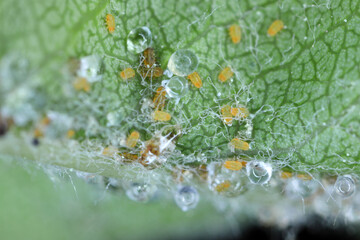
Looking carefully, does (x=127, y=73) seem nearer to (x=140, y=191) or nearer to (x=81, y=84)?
(x=81, y=84)

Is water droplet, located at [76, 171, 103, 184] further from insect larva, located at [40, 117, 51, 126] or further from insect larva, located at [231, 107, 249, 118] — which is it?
insect larva, located at [231, 107, 249, 118]

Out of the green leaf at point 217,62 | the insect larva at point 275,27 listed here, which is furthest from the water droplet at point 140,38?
the insect larva at point 275,27

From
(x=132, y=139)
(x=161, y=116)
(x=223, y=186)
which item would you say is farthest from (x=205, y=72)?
(x=223, y=186)

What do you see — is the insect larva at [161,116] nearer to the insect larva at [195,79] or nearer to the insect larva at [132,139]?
the insect larva at [132,139]

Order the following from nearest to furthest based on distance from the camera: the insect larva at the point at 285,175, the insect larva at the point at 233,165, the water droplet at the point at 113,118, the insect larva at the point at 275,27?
the insect larva at the point at 275,27 → the water droplet at the point at 113,118 → the insect larva at the point at 233,165 → the insect larva at the point at 285,175

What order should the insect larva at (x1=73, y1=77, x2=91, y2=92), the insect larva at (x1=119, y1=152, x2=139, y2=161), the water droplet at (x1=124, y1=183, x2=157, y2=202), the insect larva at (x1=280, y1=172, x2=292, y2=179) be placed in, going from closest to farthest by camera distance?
the insect larva at (x1=73, y1=77, x2=91, y2=92) → the insect larva at (x1=119, y1=152, x2=139, y2=161) → the insect larva at (x1=280, y1=172, x2=292, y2=179) → the water droplet at (x1=124, y1=183, x2=157, y2=202)

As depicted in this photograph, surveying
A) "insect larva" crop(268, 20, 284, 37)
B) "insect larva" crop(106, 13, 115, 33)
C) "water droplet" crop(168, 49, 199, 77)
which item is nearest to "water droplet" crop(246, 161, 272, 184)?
"water droplet" crop(168, 49, 199, 77)
